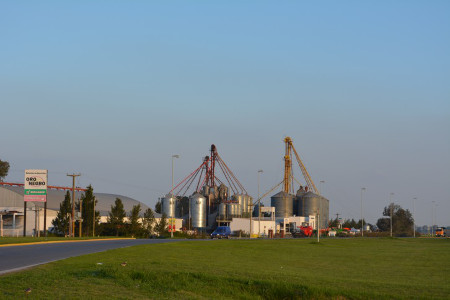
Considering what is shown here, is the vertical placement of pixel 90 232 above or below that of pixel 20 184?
below

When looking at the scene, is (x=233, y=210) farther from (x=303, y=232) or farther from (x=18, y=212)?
(x=18, y=212)

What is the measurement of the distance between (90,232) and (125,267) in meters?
65.5

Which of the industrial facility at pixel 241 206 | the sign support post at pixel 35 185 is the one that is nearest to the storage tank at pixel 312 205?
the industrial facility at pixel 241 206

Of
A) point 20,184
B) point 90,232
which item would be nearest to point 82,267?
point 90,232

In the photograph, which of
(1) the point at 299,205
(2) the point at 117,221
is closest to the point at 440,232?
(1) the point at 299,205

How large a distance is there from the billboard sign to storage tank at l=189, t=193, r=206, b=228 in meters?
68.4

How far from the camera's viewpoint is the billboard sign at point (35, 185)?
59188 mm

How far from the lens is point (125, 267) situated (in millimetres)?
19172

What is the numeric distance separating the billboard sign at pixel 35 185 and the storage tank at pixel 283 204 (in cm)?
8742

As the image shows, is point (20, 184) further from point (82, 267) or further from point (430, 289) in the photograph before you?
point (430, 289)

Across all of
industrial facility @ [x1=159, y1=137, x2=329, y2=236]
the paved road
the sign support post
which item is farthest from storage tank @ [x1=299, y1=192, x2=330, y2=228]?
the paved road

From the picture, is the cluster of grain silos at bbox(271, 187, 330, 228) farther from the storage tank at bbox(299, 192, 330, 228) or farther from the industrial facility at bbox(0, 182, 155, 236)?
the industrial facility at bbox(0, 182, 155, 236)

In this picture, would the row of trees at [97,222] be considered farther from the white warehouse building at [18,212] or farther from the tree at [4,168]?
the tree at [4,168]

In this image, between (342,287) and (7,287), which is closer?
(7,287)
